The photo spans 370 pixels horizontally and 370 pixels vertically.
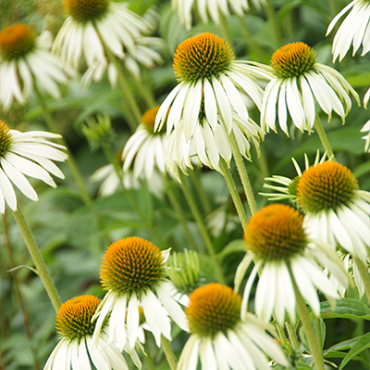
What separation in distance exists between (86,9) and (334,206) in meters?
1.08

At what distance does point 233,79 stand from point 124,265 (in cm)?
29

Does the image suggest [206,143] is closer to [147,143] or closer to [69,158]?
[147,143]

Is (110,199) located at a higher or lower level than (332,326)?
higher

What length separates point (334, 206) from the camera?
54 centimetres

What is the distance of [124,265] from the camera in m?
0.65

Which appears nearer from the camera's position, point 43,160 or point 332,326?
point 43,160

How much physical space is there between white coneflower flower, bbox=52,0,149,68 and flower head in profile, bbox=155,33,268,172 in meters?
0.65

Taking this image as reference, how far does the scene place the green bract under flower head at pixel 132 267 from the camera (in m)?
0.63

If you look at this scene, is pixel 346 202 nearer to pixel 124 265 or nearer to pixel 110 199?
pixel 124 265

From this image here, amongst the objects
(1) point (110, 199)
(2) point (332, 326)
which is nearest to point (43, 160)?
(1) point (110, 199)

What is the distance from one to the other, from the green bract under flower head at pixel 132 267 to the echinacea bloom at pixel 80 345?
60mm

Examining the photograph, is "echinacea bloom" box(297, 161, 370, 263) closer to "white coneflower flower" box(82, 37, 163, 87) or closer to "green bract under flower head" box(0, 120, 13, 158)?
"green bract under flower head" box(0, 120, 13, 158)

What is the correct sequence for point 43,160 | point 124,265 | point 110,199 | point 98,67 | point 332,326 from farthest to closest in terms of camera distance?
point 98,67 < point 110,199 < point 332,326 < point 43,160 < point 124,265

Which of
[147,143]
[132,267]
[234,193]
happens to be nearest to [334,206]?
[234,193]
